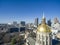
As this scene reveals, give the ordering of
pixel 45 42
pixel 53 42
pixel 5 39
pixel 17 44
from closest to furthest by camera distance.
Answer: pixel 45 42 → pixel 53 42 → pixel 17 44 → pixel 5 39

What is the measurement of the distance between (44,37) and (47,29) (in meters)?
1.04

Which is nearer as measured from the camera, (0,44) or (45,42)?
(45,42)

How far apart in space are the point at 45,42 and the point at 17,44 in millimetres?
12440

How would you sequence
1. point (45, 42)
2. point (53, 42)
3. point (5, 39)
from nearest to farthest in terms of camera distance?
1. point (45, 42)
2. point (53, 42)
3. point (5, 39)

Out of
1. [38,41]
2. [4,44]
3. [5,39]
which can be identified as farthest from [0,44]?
[38,41]

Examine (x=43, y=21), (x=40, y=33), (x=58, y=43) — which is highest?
(x=43, y=21)

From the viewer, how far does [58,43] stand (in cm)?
1708

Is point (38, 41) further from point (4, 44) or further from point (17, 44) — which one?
point (4, 44)

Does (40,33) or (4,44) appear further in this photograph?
(4,44)

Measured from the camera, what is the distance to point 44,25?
1642 cm

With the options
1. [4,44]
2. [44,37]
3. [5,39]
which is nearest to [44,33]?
[44,37]

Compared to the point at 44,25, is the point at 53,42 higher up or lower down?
lower down

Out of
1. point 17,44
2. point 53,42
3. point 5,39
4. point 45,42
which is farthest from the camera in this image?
point 5,39

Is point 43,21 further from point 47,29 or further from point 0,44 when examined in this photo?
point 0,44
